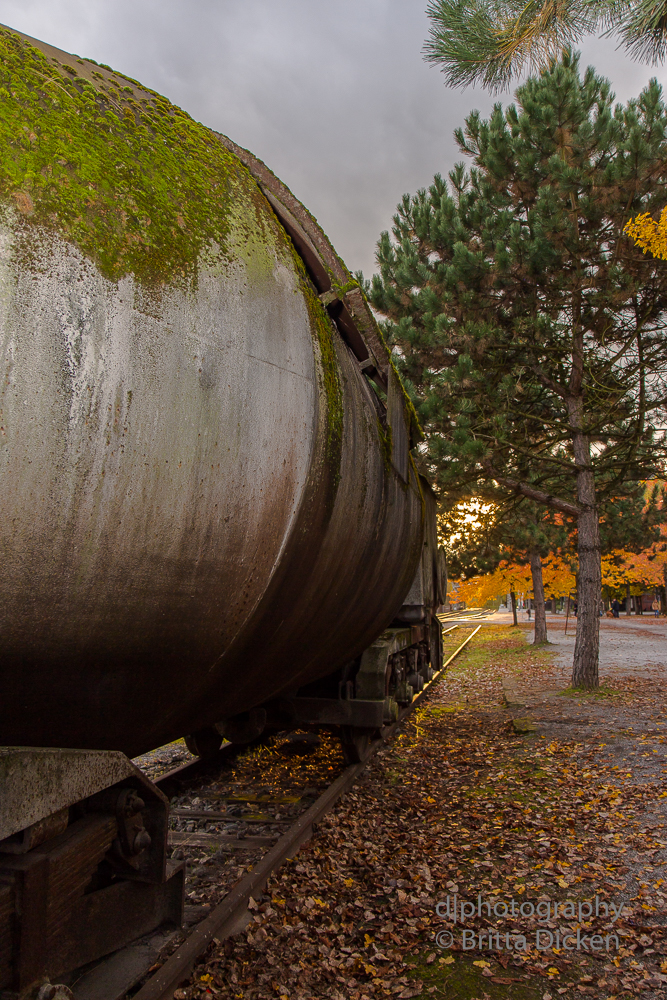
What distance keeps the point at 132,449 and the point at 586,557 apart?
11.1m

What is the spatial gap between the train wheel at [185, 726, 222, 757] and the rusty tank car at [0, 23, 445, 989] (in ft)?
11.6

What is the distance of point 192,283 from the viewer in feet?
7.04

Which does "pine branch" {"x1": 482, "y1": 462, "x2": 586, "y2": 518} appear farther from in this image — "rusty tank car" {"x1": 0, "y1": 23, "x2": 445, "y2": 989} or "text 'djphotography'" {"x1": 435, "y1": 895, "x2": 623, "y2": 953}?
"rusty tank car" {"x1": 0, "y1": 23, "x2": 445, "y2": 989}

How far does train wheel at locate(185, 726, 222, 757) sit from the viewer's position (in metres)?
6.19

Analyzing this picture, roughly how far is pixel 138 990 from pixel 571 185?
1119 centimetres

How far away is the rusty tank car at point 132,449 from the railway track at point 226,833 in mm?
393

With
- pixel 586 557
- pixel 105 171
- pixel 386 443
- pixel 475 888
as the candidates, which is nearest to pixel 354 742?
pixel 475 888

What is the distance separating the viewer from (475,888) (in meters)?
4.00

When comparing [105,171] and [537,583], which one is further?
[537,583]

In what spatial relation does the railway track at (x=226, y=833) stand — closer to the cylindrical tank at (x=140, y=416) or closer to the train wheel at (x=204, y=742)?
the train wheel at (x=204, y=742)

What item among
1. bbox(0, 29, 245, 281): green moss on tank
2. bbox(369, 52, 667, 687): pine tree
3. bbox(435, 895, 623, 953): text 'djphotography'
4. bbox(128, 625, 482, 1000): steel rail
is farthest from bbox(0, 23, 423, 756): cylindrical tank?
bbox(369, 52, 667, 687): pine tree

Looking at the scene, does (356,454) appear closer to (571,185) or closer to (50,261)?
(50,261)

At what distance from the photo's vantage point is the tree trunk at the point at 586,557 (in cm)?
1138

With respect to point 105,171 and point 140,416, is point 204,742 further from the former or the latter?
point 105,171
